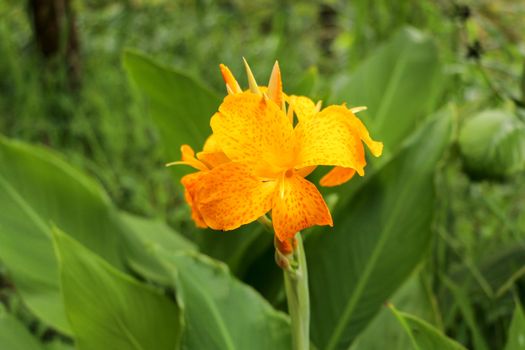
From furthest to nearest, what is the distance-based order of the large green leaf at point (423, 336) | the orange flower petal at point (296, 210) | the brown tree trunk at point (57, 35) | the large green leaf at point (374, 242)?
the brown tree trunk at point (57, 35), the large green leaf at point (374, 242), the large green leaf at point (423, 336), the orange flower petal at point (296, 210)

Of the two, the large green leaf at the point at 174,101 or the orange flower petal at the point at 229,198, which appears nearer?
the orange flower petal at the point at 229,198

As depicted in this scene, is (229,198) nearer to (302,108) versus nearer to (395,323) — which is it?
(302,108)

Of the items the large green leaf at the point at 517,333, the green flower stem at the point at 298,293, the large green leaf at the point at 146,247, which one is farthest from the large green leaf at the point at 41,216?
the large green leaf at the point at 517,333

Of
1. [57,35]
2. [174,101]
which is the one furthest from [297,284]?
[57,35]

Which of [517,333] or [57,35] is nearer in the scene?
[517,333]

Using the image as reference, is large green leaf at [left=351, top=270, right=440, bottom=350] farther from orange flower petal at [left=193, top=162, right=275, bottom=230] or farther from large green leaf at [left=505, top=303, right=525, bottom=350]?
orange flower petal at [left=193, top=162, right=275, bottom=230]

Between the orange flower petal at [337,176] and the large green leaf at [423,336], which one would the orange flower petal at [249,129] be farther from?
the large green leaf at [423,336]
